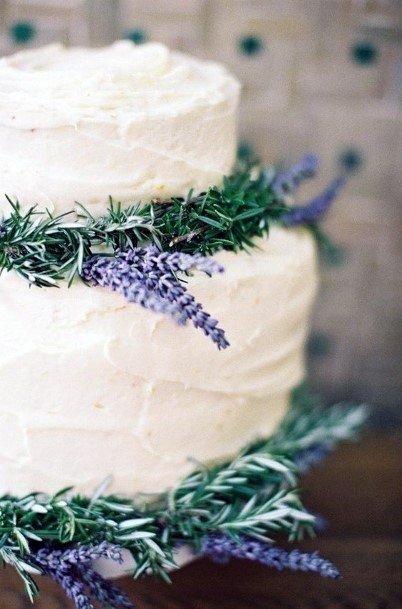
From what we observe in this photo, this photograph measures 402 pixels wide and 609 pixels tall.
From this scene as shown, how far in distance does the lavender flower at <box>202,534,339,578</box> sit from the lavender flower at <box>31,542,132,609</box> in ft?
0.50

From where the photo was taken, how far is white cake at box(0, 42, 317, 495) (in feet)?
2.90

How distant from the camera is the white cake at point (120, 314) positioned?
88 cm

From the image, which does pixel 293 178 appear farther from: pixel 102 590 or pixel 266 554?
pixel 102 590

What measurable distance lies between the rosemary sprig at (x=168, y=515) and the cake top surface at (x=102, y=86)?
21.0 inches

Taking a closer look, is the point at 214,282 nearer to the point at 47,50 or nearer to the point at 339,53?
the point at 47,50

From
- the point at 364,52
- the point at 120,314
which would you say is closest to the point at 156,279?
the point at 120,314

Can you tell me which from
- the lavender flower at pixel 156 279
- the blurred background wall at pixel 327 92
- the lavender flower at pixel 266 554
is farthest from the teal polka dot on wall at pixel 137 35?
the lavender flower at pixel 266 554

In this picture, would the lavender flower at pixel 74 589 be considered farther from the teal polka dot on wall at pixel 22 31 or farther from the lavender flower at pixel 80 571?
the teal polka dot on wall at pixel 22 31

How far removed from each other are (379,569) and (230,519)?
37 centimetres

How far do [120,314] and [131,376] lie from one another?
0.09m

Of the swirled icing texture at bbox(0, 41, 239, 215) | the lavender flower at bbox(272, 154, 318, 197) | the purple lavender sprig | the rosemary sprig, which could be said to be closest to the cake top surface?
the swirled icing texture at bbox(0, 41, 239, 215)

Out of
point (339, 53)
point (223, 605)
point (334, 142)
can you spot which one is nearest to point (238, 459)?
point (223, 605)

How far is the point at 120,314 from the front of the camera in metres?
0.90

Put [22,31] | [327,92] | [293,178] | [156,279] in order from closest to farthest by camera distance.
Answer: [156,279]
[293,178]
[22,31]
[327,92]
